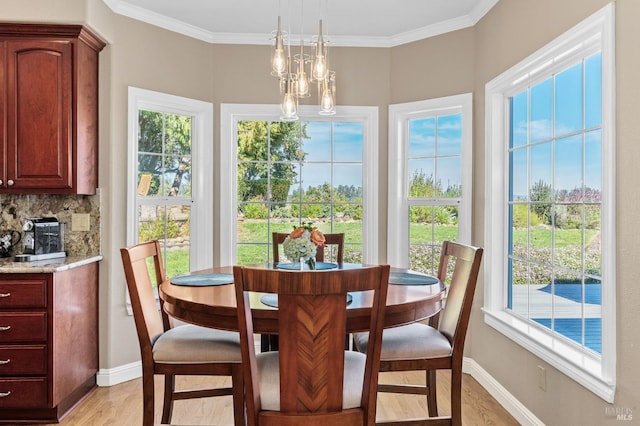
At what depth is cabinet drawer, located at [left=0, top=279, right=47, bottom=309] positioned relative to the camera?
266 centimetres

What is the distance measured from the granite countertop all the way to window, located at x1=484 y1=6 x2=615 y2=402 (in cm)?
271

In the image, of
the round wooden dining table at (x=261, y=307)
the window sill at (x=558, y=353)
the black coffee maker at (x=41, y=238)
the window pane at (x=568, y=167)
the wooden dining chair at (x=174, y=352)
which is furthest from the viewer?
the black coffee maker at (x=41, y=238)

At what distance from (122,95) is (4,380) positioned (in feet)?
6.49

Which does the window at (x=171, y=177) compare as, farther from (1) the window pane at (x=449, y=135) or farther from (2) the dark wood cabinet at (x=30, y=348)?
(1) the window pane at (x=449, y=135)

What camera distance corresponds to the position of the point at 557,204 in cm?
249

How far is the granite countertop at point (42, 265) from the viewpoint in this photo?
8.69 feet

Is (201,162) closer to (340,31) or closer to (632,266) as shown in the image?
(340,31)

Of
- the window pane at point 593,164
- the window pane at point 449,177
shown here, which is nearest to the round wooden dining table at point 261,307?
the window pane at point 593,164

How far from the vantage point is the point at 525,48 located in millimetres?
2689

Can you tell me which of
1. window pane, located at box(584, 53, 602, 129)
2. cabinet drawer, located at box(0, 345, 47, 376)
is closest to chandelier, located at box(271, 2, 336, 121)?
window pane, located at box(584, 53, 602, 129)

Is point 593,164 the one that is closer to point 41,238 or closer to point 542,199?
point 542,199

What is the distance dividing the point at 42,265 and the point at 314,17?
2.55 metres

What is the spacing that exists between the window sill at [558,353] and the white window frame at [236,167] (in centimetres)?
127

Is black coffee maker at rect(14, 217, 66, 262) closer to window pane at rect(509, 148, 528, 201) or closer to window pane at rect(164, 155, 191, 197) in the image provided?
window pane at rect(164, 155, 191, 197)
